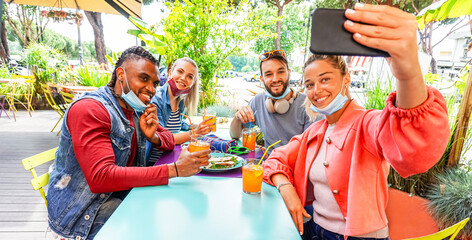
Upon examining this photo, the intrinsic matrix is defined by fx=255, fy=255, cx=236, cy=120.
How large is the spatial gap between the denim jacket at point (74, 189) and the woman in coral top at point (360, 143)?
976 mm

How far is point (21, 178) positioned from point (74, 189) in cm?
329

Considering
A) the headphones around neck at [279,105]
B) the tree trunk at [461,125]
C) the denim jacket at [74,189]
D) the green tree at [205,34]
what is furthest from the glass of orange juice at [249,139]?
the green tree at [205,34]

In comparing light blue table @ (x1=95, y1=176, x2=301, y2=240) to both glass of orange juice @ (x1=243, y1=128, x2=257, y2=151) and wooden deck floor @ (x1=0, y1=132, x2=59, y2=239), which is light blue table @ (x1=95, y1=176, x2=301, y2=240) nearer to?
glass of orange juice @ (x1=243, y1=128, x2=257, y2=151)

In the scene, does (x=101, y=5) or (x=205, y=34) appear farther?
(x=205, y=34)

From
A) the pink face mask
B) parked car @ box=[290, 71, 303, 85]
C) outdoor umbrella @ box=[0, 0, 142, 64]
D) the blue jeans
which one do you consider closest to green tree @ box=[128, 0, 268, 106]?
outdoor umbrella @ box=[0, 0, 142, 64]

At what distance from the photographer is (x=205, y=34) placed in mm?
5719

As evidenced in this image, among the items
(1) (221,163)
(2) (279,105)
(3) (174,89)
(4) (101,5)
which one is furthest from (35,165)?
(4) (101,5)

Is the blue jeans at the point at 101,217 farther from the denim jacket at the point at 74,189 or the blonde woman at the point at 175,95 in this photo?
the blonde woman at the point at 175,95

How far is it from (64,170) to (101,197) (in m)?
0.29

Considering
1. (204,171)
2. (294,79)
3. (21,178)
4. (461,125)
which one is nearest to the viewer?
(204,171)

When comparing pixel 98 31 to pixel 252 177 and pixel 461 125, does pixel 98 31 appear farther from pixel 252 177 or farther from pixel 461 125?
pixel 461 125

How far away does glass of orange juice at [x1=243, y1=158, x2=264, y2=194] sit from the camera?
1.40 metres

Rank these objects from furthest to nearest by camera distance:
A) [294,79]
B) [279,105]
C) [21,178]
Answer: [294,79] < [21,178] < [279,105]

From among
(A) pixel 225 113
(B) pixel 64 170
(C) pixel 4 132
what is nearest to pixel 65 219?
(B) pixel 64 170
